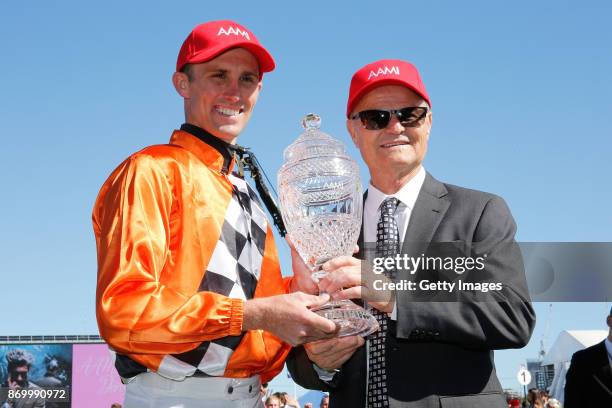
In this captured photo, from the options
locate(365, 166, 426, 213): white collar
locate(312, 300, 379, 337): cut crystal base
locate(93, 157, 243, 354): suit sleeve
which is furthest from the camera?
locate(365, 166, 426, 213): white collar

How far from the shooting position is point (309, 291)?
12.6 ft

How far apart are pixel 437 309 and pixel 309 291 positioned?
2.28ft

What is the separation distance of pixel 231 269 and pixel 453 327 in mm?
1077

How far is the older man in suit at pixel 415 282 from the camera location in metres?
3.48

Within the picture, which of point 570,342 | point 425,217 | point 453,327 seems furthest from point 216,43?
point 570,342

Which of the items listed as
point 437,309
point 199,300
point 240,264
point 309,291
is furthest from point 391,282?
point 199,300

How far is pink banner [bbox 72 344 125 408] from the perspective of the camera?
31.6 meters

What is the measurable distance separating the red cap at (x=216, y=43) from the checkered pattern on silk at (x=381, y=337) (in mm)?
1088

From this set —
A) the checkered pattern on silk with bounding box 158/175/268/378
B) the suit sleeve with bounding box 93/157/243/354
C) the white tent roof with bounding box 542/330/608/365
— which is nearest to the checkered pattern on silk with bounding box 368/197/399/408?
the checkered pattern on silk with bounding box 158/175/268/378

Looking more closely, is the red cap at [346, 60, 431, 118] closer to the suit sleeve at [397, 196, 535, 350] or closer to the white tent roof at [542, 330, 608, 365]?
the suit sleeve at [397, 196, 535, 350]

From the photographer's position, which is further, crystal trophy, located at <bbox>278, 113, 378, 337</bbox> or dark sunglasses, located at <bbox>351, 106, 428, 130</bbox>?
dark sunglasses, located at <bbox>351, 106, 428, 130</bbox>

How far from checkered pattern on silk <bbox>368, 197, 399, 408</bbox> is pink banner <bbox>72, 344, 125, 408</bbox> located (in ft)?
95.3

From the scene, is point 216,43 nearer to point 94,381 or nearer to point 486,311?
point 486,311

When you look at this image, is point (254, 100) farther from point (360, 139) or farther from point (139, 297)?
point (139, 297)
